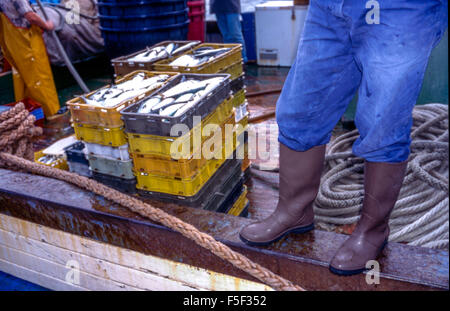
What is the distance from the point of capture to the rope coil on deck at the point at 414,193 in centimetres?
304

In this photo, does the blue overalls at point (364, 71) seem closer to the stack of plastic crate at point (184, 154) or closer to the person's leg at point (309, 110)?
the person's leg at point (309, 110)

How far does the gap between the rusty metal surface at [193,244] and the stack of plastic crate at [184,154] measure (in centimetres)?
22

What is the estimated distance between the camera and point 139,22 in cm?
546

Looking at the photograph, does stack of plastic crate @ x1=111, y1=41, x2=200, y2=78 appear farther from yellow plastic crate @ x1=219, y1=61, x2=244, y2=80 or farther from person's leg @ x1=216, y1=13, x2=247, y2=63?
person's leg @ x1=216, y1=13, x2=247, y2=63

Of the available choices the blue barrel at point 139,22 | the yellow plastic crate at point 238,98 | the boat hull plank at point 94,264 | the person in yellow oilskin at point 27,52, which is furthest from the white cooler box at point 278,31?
the boat hull plank at point 94,264

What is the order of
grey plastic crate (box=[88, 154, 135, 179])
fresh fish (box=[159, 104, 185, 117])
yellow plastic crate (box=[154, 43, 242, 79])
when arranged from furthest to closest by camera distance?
yellow plastic crate (box=[154, 43, 242, 79]) < grey plastic crate (box=[88, 154, 135, 179]) < fresh fish (box=[159, 104, 185, 117])

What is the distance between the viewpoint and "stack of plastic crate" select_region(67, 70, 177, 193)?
2834 millimetres

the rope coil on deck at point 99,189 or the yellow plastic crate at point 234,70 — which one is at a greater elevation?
the yellow plastic crate at point 234,70

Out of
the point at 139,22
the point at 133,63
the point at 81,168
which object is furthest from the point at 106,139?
the point at 139,22

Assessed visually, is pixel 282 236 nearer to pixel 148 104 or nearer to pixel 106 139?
pixel 148 104

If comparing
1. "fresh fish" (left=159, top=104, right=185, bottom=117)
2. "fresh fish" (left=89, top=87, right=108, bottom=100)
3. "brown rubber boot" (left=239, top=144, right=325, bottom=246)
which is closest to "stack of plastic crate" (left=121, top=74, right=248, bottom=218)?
"fresh fish" (left=159, top=104, right=185, bottom=117)

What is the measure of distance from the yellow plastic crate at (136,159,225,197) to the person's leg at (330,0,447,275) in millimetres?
1158

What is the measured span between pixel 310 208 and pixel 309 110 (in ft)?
1.88

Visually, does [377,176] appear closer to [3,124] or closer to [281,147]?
[281,147]
